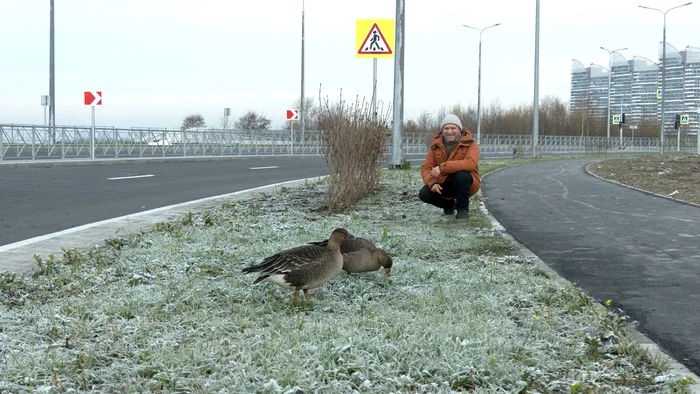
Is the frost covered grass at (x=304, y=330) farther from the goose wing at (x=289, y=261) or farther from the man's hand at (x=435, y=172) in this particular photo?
the man's hand at (x=435, y=172)

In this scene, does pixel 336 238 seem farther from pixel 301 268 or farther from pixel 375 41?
pixel 375 41

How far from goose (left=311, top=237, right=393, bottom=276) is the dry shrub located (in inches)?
180

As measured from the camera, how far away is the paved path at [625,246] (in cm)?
470

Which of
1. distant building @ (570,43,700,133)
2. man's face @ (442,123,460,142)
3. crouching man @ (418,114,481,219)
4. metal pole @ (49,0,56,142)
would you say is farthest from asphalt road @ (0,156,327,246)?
distant building @ (570,43,700,133)

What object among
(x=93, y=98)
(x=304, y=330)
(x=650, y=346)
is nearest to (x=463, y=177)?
(x=650, y=346)

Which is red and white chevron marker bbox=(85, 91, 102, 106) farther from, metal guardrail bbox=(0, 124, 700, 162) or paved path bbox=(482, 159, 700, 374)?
paved path bbox=(482, 159, 700, 374)

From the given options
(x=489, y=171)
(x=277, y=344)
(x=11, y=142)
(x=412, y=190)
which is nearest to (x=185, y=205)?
(x=412, y=190)

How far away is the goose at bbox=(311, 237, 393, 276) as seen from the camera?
17.7 ft

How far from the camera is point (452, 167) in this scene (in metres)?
9.02

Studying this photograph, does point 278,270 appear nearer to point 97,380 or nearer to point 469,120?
point 97,380

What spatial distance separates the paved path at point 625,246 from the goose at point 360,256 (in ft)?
5.17

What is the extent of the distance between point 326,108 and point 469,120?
237ft

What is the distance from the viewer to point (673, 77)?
284 feet

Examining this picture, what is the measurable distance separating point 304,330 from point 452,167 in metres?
5.43
